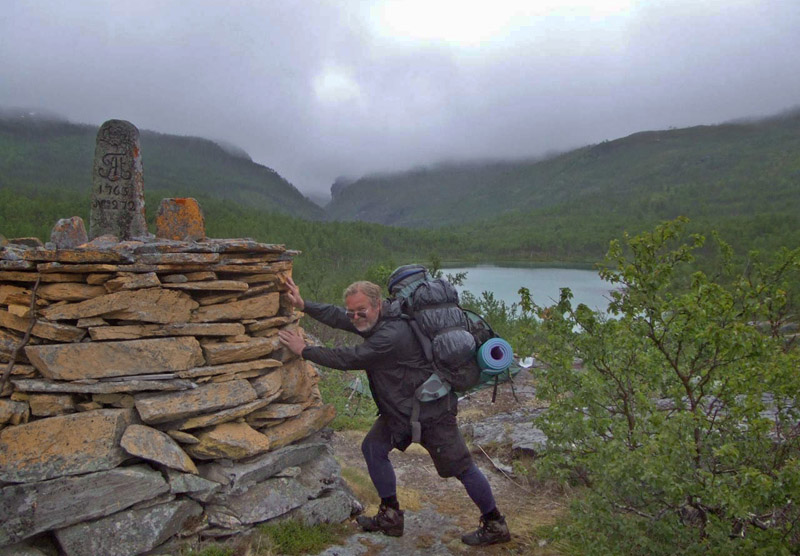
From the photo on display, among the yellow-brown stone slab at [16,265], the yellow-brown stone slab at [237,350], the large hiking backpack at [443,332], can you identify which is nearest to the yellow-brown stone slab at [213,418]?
the yellow-brown stone slab at [237,350]

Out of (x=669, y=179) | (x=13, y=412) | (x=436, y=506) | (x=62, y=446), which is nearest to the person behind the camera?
(x=62, y=446)

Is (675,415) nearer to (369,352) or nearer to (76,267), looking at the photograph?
(369,352)

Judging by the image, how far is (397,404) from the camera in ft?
15.5

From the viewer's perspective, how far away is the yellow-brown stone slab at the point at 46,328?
185 inches

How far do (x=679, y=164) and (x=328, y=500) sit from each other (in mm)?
158194

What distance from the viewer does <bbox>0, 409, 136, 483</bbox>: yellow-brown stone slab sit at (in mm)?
4258

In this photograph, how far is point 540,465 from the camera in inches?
169

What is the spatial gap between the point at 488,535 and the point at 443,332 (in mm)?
1886

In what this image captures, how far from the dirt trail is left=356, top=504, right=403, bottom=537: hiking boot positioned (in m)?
0.06

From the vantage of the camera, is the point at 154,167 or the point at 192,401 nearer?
the point at 192,401

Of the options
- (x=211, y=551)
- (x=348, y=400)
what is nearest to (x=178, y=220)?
(x=211, y=551)

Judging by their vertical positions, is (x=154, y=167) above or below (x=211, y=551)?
above

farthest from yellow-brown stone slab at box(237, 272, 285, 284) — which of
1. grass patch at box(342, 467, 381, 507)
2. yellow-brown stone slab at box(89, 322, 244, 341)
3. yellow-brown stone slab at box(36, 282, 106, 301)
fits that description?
grass patch at box(342, 467, 381, 507)

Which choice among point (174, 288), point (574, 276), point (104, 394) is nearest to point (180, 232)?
point (174, 288)
